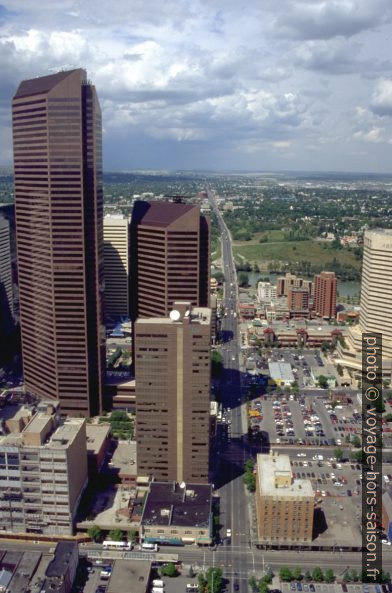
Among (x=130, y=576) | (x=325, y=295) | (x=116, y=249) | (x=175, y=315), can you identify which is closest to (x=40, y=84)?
(x=175, y=315)

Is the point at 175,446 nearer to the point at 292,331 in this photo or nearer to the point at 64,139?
the point at 64,139

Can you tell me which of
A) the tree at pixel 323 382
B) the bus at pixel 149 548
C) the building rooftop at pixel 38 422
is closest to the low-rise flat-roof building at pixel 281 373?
the tree at pixel 323 382

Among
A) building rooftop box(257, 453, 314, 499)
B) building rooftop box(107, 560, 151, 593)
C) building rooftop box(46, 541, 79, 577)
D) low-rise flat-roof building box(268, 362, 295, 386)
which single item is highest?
building rooftop box(257, 453, 314, 499)

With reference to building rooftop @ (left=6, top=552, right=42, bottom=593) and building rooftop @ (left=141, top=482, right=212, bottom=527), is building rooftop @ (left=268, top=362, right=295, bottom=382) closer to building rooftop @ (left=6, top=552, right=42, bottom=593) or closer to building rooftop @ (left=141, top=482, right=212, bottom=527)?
building rooftop @ (left=141, top=482, right=212, bottom=527)

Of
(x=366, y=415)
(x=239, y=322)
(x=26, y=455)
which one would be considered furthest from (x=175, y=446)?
(x=239, y=322)

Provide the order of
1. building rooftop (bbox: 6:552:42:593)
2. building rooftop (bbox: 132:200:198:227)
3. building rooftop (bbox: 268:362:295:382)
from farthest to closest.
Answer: building rooftop (bbox: 268:362:295:382), building rooftop (bbox: 132:200:198:227), building rooftop (bbox: 6:552:42:593)

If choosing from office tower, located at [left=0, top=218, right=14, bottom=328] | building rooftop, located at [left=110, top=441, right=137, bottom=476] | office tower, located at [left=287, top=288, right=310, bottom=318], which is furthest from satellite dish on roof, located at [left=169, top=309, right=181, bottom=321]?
office tower, located at [left=287, top=288, right=310, bottom=318]
